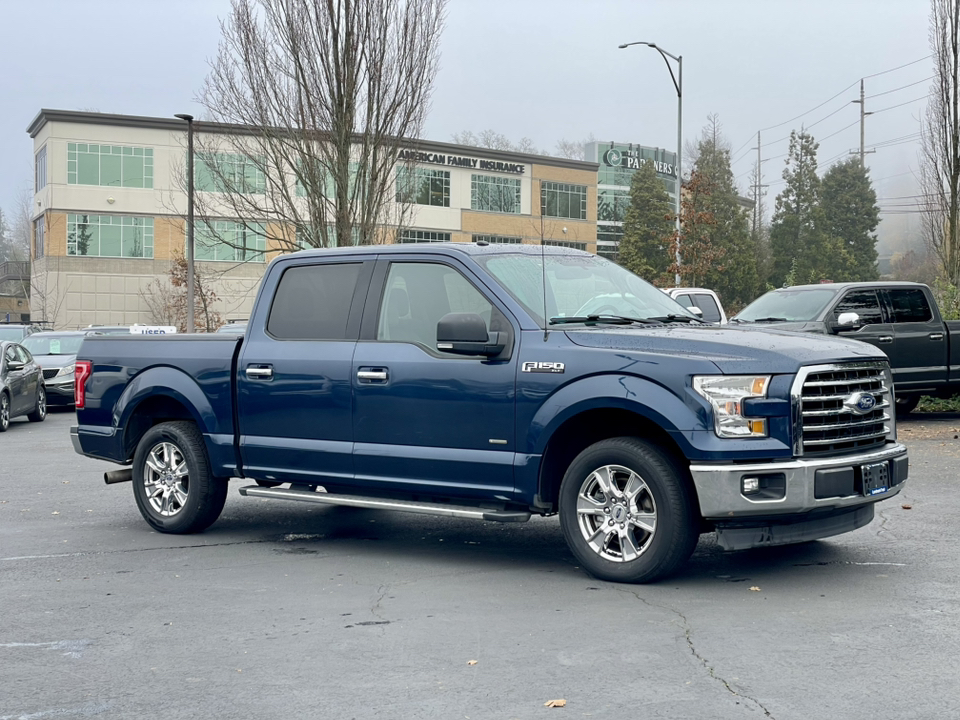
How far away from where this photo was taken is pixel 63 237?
59281mm

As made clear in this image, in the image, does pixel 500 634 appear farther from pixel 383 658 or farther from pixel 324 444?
pixel 324 444

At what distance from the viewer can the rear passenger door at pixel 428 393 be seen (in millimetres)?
6961

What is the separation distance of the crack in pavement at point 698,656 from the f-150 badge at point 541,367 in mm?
1318

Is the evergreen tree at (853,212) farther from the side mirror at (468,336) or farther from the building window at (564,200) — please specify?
the side mirror at (468,336)

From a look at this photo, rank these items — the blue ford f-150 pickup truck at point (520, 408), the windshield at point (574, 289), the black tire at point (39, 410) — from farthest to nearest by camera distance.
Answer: the black tire at point (39, 410)
the windshield at point (574, 289)
the blue ford f-150 pickup truck at point (520, 408)

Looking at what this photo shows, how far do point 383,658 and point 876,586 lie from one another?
296cm

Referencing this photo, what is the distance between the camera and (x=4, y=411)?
61.0 ft

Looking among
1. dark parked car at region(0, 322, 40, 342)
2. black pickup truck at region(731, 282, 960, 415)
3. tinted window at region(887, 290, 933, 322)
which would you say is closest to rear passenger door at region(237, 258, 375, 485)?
black pickup truck at region(731, 282, 960, 415)

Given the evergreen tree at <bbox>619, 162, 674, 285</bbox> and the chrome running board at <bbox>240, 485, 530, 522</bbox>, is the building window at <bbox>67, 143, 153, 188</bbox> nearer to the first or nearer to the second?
the evergreen tree at <bbox>619, 162, 674, 285</bbox>

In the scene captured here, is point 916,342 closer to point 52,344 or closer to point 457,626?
point 457,626

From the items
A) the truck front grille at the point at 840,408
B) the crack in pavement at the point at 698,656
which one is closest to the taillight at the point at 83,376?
the crack in pavement at the point at 698,656

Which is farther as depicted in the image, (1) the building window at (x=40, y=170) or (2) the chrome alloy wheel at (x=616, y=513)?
(1) the building window at (x=40, y=170)

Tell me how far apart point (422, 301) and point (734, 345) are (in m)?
2.18

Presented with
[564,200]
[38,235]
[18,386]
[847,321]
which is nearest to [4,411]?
[18,386]
